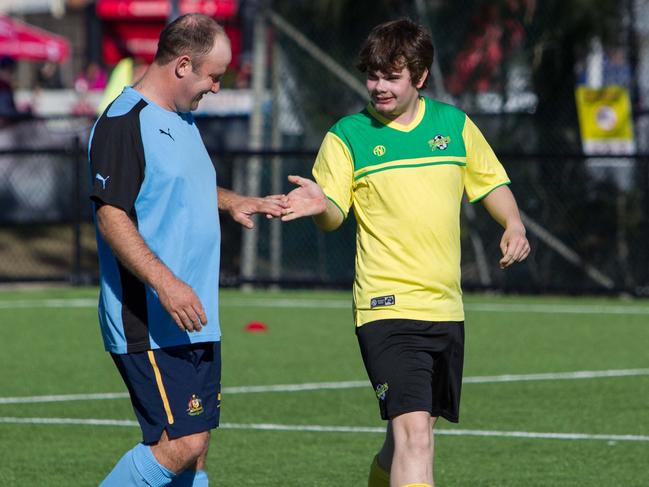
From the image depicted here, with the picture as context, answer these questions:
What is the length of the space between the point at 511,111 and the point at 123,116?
38.7 ft

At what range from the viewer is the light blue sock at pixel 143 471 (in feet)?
17.4

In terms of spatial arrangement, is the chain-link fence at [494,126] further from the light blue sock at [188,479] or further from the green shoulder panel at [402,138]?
the light blue sock at [188,479]

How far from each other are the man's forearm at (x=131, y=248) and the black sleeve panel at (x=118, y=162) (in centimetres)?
5

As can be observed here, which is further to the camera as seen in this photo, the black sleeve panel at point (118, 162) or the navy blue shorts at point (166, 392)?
the navy blue shorts at point (166, 392)

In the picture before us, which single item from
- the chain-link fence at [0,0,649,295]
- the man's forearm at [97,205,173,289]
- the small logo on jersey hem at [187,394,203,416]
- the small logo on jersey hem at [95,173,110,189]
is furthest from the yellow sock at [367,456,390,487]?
the chain-link fence at [0,0,649,295]

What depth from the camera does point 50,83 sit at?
29.2 m

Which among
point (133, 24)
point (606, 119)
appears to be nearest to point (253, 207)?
point (606, 119)

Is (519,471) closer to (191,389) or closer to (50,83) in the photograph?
(191,389)

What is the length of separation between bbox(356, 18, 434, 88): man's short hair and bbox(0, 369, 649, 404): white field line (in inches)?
183

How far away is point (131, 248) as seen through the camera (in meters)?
5.09

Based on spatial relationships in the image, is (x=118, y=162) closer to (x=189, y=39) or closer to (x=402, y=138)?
(x=189, y=39)

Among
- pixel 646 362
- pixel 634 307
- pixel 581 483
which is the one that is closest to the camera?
pixel 581 483

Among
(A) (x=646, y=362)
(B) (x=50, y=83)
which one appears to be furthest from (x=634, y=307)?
(B) (x=50, y=83)

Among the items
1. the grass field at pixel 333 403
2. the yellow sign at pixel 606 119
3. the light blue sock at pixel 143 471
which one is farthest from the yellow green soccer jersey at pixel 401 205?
the yellow sign at pixel 606 119
